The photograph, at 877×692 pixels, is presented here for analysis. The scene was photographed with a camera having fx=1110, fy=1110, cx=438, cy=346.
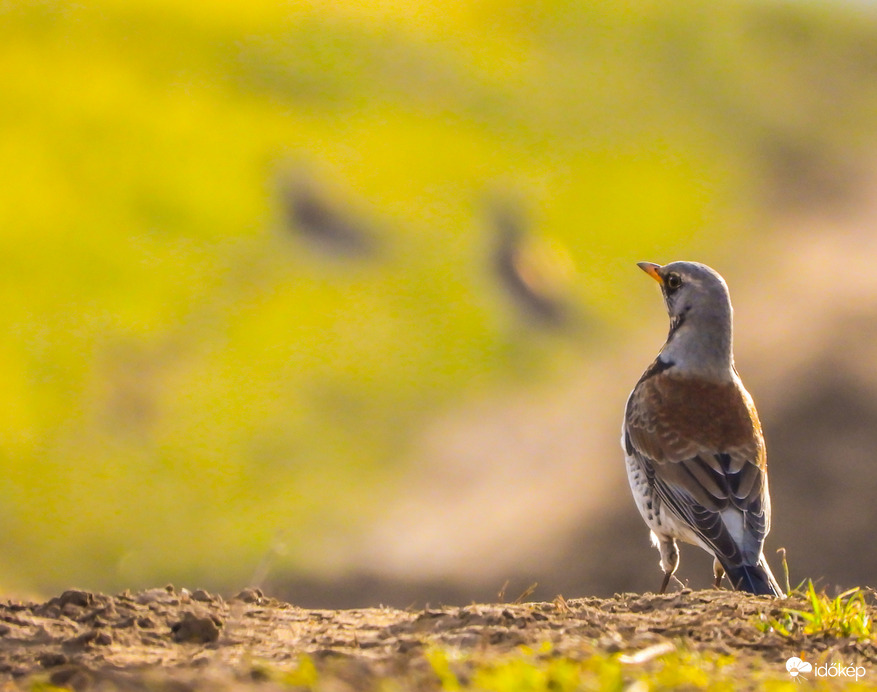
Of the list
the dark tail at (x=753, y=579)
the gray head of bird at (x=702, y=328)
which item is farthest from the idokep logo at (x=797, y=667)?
the gray head of bird at (x=702, y=328)

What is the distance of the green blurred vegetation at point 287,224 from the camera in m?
21.8

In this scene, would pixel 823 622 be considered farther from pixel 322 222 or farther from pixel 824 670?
pixel 322 222

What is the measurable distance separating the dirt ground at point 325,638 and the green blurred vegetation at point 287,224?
7487 millimetres

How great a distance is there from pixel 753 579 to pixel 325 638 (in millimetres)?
3198

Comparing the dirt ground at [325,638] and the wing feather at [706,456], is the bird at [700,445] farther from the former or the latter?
the dirt ground at [325,638]

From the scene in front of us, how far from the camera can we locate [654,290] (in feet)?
108

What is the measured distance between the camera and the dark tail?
25.1 ft

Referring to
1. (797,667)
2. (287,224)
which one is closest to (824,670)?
(797,667)

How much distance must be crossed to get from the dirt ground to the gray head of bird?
105 inches

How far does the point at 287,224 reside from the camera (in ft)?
102

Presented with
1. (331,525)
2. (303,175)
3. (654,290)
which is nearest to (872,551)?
(331,525)

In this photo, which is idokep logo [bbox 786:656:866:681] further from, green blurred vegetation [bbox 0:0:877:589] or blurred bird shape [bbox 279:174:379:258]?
blurred bird shape [bbox 279:174:379:258]

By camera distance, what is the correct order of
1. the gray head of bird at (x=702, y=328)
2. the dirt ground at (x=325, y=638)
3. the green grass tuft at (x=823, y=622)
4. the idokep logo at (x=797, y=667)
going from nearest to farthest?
the dirt ground at (x=325, y=638) → the idokep logo at (x=797, y=667) → the green grass tuft at (x=823, y=622) → the gray head of bird at (x=702, y=328)

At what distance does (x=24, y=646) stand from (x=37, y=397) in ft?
60.1
